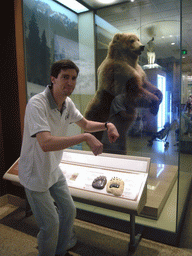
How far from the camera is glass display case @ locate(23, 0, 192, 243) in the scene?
6.59 ft

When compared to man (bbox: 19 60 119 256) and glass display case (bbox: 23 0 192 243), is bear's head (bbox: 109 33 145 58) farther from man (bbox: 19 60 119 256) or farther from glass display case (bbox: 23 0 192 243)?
man (bbox: 19 60 119 256)

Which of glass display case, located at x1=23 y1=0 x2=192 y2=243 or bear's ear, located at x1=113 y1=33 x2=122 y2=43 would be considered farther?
bear's ear, located at x1=113 y1=33 x2=122 y2=43

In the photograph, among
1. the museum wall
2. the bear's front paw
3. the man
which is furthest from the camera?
the museum wall

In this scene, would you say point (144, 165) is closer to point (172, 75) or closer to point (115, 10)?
point (172, 75)

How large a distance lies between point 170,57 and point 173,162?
39.9 inches

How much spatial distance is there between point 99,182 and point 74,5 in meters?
2.09

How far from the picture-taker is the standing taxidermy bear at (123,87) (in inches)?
86.0

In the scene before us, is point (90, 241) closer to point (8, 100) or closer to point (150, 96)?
point (150, 96)

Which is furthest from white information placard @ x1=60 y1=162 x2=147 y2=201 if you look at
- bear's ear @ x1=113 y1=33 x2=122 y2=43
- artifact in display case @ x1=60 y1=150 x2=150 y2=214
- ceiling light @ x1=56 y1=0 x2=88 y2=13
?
ceiling light @ x1=56 y1=0 x2=88 y2=13

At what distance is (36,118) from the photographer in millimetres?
1326

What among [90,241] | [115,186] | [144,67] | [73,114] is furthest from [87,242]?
[144,67]

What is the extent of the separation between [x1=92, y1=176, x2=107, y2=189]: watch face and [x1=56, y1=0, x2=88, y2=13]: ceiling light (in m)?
1.92

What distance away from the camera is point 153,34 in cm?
209

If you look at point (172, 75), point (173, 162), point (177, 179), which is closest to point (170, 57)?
point (172, 75)
